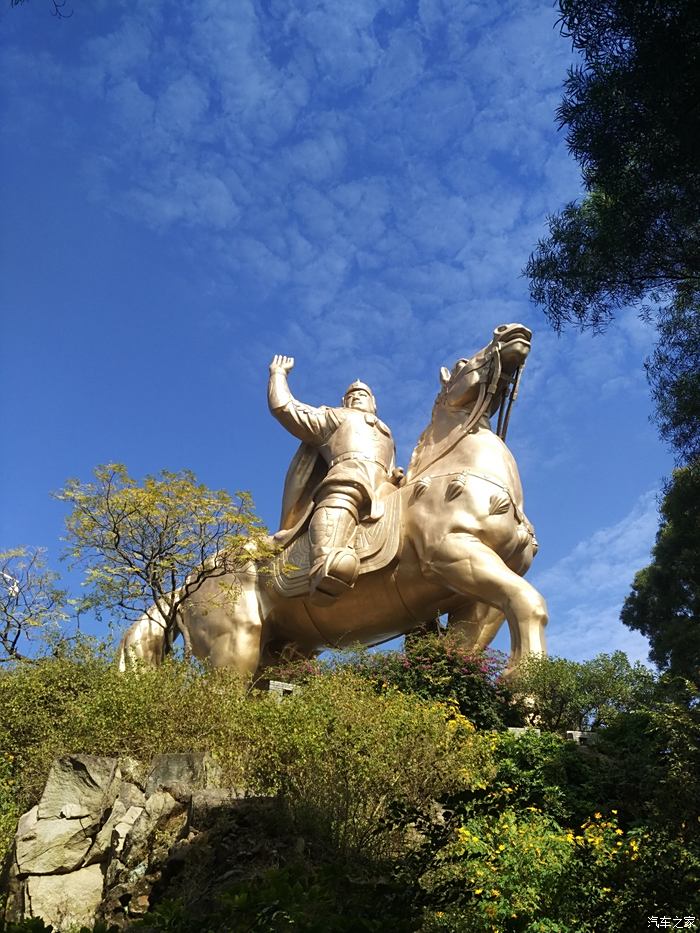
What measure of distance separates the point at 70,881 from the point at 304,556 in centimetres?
598

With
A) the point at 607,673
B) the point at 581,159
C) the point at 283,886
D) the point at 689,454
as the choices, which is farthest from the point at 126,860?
the point at 689,454

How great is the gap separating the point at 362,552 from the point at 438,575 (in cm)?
117

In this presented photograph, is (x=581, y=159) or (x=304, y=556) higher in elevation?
(x=581, y=159)

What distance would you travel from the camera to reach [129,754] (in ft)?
25.9

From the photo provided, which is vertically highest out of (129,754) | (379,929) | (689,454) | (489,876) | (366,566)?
(689,454)

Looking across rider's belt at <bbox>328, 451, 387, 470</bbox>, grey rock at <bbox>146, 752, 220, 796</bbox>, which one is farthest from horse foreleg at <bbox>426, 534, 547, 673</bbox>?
grey rock at <bbox>146, 752, 220, 796</bbox>

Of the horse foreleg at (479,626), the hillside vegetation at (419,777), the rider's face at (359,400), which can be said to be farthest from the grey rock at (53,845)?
the rider's face at (359,400)

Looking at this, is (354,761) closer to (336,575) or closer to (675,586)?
(336,575)

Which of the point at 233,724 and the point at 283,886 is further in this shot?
the point at 233,724

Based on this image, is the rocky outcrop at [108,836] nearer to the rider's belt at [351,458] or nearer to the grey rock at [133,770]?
the grey rock at [133,770]

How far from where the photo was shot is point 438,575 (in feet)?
35.2

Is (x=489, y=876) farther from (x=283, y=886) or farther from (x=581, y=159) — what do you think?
(x=581, y=159)

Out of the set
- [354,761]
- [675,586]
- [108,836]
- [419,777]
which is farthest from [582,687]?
[675,586]

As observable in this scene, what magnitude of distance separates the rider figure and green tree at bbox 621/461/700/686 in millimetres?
6902
